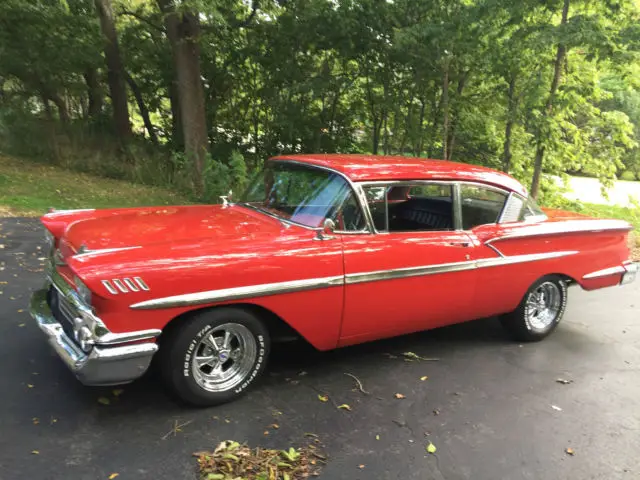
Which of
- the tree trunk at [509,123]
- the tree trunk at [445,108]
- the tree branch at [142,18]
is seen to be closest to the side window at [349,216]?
the tree trunk at [509,123]

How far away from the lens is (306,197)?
3.78 metres

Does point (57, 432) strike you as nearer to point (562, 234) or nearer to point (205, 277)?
point (205, 277)

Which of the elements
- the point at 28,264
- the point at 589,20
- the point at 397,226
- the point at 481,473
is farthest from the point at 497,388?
the point at 589,20

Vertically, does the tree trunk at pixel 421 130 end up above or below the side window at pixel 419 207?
above

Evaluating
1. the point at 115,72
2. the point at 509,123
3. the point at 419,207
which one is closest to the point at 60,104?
the point at 115,72

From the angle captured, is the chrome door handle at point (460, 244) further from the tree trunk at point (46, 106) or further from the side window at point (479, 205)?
the tree trunk at point (46, 106)

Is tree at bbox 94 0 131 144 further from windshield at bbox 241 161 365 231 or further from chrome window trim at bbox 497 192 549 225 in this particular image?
chrome window trim at bbox 497 192 549 225

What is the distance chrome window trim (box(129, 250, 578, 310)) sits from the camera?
114 inches

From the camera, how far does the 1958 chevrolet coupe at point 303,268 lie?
2.84m

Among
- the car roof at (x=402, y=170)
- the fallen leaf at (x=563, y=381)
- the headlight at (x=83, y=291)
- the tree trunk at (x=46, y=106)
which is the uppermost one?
the tree trunk at (x=46, y=106)

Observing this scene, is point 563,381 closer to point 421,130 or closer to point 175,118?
point 421,130

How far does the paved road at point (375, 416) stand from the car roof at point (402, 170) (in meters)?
1.48

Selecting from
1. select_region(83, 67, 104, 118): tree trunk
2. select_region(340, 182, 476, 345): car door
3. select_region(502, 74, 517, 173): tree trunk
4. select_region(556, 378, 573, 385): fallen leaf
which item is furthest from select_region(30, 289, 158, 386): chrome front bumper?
select_region(83, 67, 104, 118): tree trunk

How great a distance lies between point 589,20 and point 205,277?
7.30m
